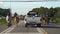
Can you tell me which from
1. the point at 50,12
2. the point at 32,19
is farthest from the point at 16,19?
the point at 50,12

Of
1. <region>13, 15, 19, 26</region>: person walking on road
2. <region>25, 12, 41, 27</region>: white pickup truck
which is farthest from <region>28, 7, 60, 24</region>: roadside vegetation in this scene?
<region>13, 15, 19, 26</region>: person walking on road

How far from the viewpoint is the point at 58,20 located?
997 inches

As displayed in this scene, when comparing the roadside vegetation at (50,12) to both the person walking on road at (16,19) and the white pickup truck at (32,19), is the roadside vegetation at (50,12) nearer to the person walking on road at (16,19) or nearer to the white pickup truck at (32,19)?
the white pickup truck at (32,19)

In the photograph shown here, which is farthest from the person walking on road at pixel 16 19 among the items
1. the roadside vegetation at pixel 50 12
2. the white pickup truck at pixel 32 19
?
the roadside vegetation at pixel 50 12

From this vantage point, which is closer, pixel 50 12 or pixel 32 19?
pixel 32 19

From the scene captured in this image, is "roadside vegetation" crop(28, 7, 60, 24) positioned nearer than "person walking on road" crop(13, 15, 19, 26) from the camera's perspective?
No

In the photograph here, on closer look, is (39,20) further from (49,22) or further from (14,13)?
(14,13)

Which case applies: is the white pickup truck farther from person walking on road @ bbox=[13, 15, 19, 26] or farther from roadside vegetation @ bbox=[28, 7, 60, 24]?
person walking on road @ bbox=[13, 15, 19, 26]

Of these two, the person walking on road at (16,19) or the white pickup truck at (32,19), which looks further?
the white pickup truck at (32,19)

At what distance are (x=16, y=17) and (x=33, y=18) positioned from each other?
6.26 ft

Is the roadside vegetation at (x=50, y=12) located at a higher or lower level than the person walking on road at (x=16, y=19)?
higher

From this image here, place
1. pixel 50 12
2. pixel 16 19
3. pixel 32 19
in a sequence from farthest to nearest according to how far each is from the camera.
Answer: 1. pixel 50 12
2. pixel 32 19
3. pixel 16 19

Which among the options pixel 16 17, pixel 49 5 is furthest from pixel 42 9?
pixel 16 17

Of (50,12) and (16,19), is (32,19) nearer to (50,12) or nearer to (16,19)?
(16,19)
